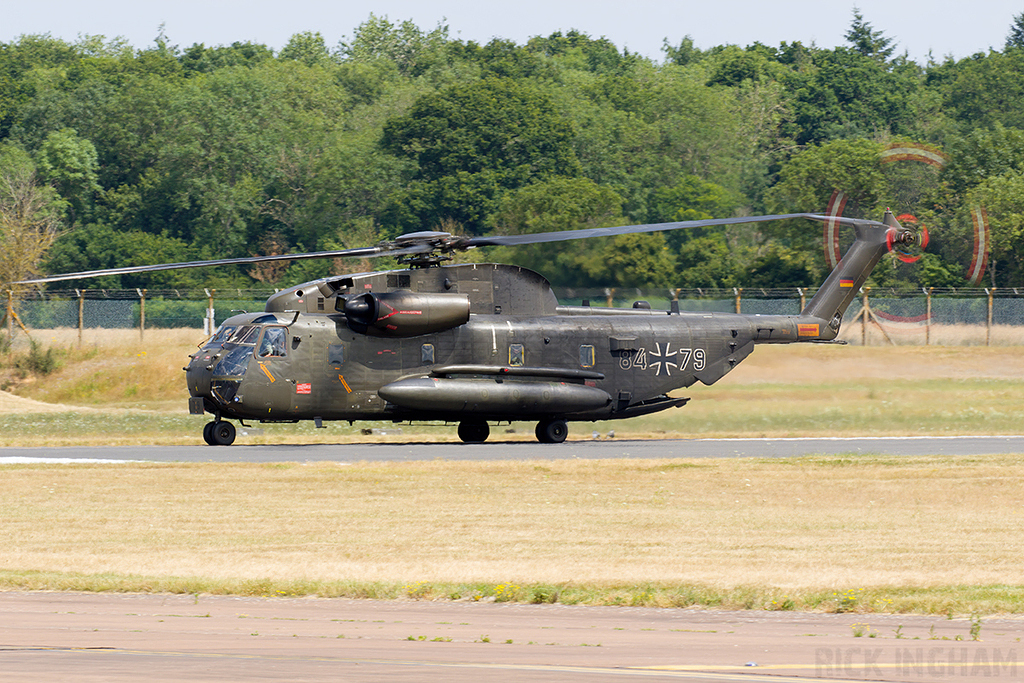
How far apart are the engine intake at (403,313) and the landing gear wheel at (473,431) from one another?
138 inches

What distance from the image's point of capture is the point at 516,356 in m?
32.0

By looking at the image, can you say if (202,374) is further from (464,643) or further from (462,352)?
(464,643)

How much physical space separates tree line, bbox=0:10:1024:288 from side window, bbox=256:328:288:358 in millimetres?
8468

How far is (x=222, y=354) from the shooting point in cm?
2975

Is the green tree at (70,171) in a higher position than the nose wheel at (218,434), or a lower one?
higher

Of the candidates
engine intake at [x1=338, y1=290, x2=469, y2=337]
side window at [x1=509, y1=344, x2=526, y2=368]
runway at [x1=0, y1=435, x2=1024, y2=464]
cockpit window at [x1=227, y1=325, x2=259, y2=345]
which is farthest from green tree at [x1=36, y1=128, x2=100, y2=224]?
side window at [x1=509, y1=344, x2=526, y2=368]

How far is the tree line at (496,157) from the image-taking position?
63250mm

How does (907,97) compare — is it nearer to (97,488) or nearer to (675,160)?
(675,160)

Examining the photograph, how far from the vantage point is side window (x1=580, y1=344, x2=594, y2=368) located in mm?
32844

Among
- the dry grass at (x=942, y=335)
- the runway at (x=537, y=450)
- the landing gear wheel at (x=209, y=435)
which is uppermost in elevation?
the dry grass at (x=942, y=335)

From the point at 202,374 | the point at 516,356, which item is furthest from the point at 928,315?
the point at 202,374

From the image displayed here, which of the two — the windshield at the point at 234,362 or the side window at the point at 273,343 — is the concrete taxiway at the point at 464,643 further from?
the side window at the point at 273,343

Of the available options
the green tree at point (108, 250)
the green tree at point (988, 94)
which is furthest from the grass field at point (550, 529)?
the green tree at point (988, 94)

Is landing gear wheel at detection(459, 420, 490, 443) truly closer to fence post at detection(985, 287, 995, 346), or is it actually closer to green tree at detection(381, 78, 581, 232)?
fence post at detection(985, 287, 995, 346)
